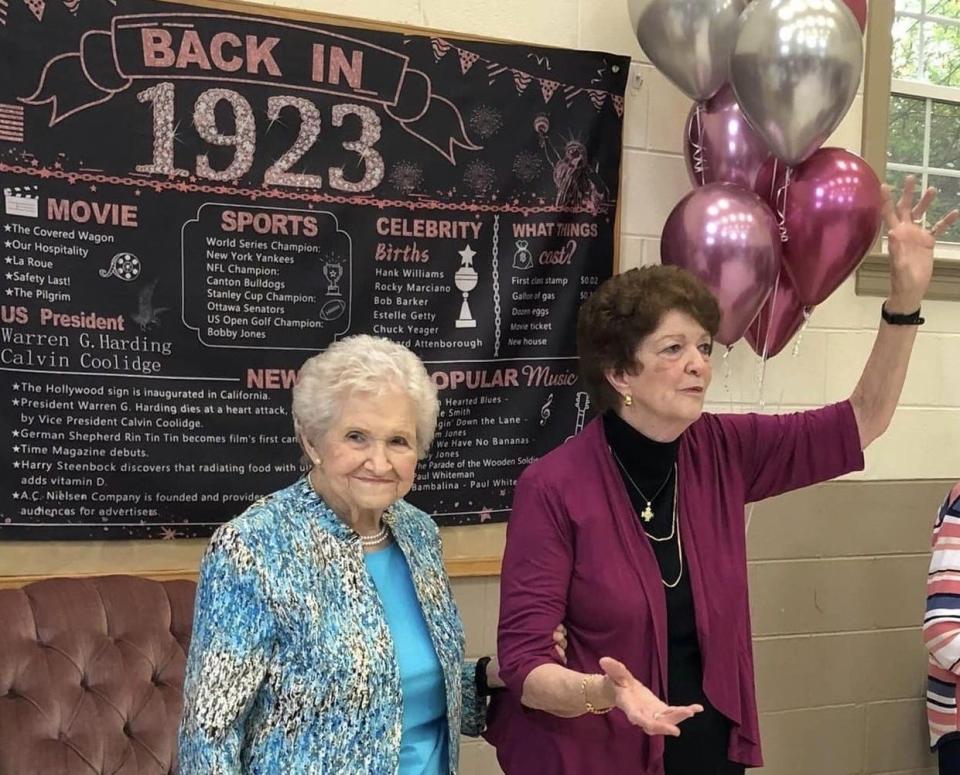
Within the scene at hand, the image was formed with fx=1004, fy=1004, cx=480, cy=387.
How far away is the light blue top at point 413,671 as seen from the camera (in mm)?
1509

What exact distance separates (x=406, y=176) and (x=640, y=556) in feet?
3.93

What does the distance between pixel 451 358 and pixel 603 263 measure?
49cm

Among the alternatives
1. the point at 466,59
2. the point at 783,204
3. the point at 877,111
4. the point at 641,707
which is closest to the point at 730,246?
the point at 783,204

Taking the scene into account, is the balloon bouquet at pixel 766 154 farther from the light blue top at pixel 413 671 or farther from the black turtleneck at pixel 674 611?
the light blue top at pixel 413 671

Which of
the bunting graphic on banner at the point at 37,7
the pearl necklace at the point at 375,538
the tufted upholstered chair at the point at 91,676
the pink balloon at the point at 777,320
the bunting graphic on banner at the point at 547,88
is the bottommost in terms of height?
the tufted upholstered chair at the point at 91,676

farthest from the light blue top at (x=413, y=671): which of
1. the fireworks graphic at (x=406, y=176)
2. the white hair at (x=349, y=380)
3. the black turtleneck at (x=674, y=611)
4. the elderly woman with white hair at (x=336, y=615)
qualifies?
the fireworks graphic at (x=406, y=176)

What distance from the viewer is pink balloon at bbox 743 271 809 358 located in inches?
93.5

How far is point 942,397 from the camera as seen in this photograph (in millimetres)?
3047

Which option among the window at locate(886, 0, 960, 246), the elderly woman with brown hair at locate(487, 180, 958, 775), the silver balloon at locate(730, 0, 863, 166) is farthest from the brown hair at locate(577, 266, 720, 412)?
the window at locate(886, 0, 960, 246)

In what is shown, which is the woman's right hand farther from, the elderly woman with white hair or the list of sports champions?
the list of sports champions

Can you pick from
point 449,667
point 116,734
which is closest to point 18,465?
point 116,734

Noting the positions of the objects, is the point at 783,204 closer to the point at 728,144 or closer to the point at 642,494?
the point at 728,144

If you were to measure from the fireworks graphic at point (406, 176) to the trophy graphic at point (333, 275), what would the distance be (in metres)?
0.24

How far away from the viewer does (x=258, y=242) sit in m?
2.30
